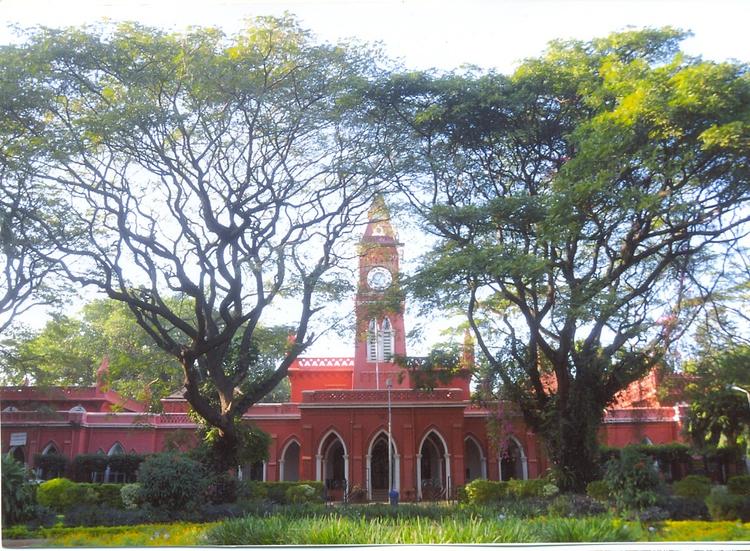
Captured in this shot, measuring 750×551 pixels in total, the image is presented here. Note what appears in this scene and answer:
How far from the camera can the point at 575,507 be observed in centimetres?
1038

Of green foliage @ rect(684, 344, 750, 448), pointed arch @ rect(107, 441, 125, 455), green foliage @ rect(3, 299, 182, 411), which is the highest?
green foliage @ rect(3, 299, 182, 411)

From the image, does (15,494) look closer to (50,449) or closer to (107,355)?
(107,355)

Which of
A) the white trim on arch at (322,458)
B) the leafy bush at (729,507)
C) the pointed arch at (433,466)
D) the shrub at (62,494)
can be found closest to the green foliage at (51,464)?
the shrub at (62,494)

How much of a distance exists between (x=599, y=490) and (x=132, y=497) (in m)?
8.67

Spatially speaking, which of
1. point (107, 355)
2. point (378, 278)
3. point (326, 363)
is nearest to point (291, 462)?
point (326, 363)

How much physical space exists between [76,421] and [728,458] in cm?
1801

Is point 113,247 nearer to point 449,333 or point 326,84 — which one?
point 326,84

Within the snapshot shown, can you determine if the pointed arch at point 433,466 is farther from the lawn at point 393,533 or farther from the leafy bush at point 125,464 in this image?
the lawn at point 393,533

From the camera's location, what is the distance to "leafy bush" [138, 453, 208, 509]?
1081 centimetres

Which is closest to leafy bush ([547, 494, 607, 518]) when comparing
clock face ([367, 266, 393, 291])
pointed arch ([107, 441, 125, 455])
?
clock face ([367, 266, 393, 291])

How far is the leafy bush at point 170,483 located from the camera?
10812 millimetres

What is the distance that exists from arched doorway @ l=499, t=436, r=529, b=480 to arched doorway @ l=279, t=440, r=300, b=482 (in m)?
7.23

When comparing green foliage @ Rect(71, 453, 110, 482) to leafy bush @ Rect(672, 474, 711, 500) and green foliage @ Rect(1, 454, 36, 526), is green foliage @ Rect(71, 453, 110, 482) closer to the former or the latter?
green foliage @ Rect(1, 454, 36, 526)

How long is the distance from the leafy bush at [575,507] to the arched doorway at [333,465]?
9950 mm
